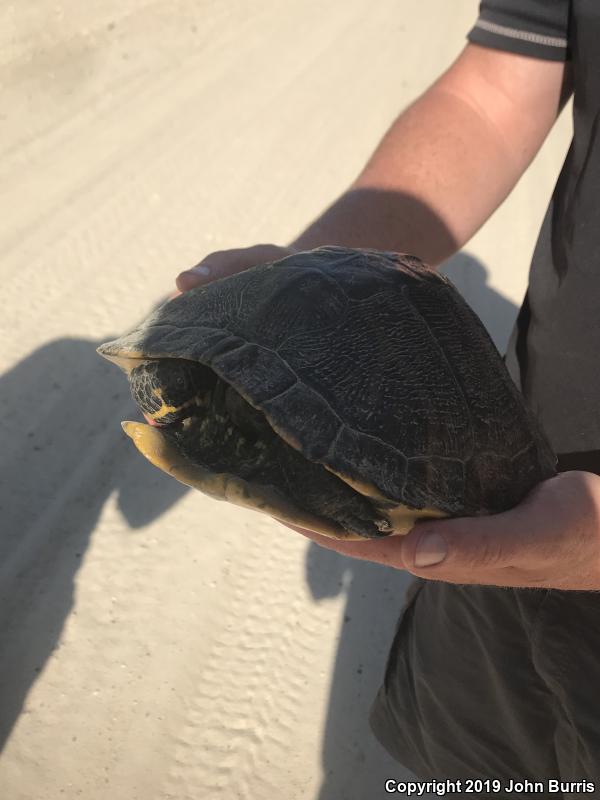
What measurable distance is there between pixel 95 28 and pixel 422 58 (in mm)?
2946

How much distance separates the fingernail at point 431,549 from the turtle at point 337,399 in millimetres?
72

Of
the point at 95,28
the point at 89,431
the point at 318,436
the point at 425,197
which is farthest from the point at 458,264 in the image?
the point at 95,28

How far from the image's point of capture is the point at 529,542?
45.5 inches

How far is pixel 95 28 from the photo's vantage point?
484 centimetres

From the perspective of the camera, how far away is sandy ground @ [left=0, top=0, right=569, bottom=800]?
1861 mm

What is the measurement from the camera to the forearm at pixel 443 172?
5.87 feet

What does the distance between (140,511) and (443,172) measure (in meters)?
1.55

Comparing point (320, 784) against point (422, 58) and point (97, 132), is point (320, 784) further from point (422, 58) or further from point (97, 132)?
point (422, 58)

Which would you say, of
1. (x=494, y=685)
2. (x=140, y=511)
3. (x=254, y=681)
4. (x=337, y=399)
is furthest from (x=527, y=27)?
(x=254, y=681)

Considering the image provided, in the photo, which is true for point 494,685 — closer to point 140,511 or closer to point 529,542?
point 529,542

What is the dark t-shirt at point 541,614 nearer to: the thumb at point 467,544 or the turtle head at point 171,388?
the thumb at point 467,544

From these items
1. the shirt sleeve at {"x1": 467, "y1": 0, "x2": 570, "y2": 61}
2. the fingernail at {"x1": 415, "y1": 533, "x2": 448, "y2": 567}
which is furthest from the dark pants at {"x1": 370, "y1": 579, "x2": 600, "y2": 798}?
the shirt sleeve at {"x1": 467, "y1": 0, "x2": 570, "y2": 61}

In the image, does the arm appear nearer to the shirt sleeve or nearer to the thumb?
the shirt sleeve

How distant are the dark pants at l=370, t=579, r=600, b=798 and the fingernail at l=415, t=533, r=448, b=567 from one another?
1.46ft
